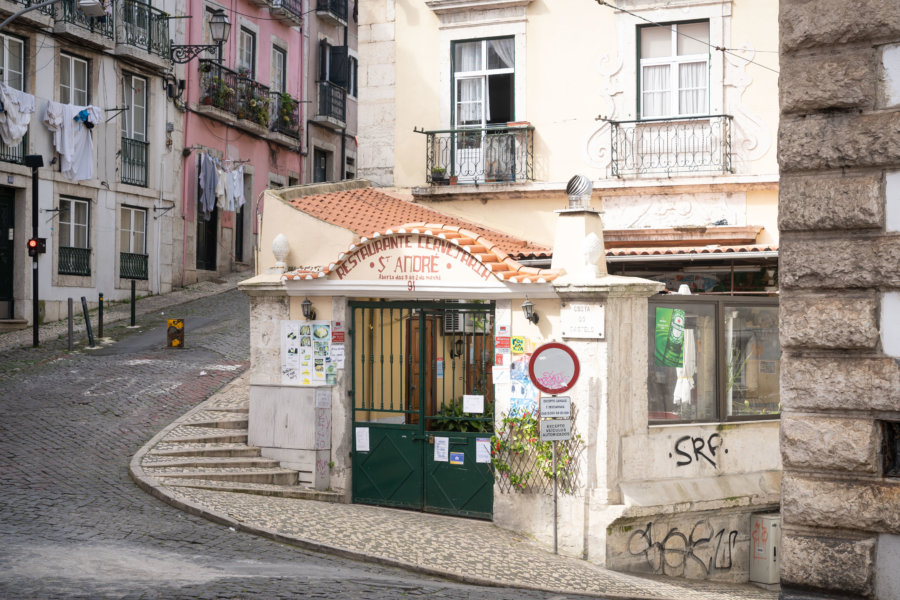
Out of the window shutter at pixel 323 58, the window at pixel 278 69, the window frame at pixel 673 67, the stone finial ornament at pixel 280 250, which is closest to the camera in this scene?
the stone finial ornament at pixel 280 250

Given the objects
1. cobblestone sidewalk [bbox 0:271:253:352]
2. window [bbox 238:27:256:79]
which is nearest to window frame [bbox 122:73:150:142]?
cobblestone sidewalk [bbox 0:271:253:352]

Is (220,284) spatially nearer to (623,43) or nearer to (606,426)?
(623,43)

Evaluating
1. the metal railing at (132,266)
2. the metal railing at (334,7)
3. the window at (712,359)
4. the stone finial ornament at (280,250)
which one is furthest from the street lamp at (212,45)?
the window at (712,359)

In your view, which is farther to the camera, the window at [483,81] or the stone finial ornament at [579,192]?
the window at [483,81]

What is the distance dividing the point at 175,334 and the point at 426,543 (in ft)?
34.4

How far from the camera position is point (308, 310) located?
13.9m

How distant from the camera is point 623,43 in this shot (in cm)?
1761

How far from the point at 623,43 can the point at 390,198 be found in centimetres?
440

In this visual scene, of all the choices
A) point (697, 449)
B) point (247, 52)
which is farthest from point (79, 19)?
point (697, 449)

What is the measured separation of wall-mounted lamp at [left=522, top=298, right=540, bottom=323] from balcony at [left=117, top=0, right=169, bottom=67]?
17794 mm

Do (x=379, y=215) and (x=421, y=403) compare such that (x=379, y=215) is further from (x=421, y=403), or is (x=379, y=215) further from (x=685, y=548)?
(x=685, y=548)

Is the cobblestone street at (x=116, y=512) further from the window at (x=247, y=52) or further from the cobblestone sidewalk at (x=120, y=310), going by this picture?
the window at (x=247, y=52)

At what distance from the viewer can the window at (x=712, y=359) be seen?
13.0 metres

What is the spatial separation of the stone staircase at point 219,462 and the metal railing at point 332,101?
23.4 m
